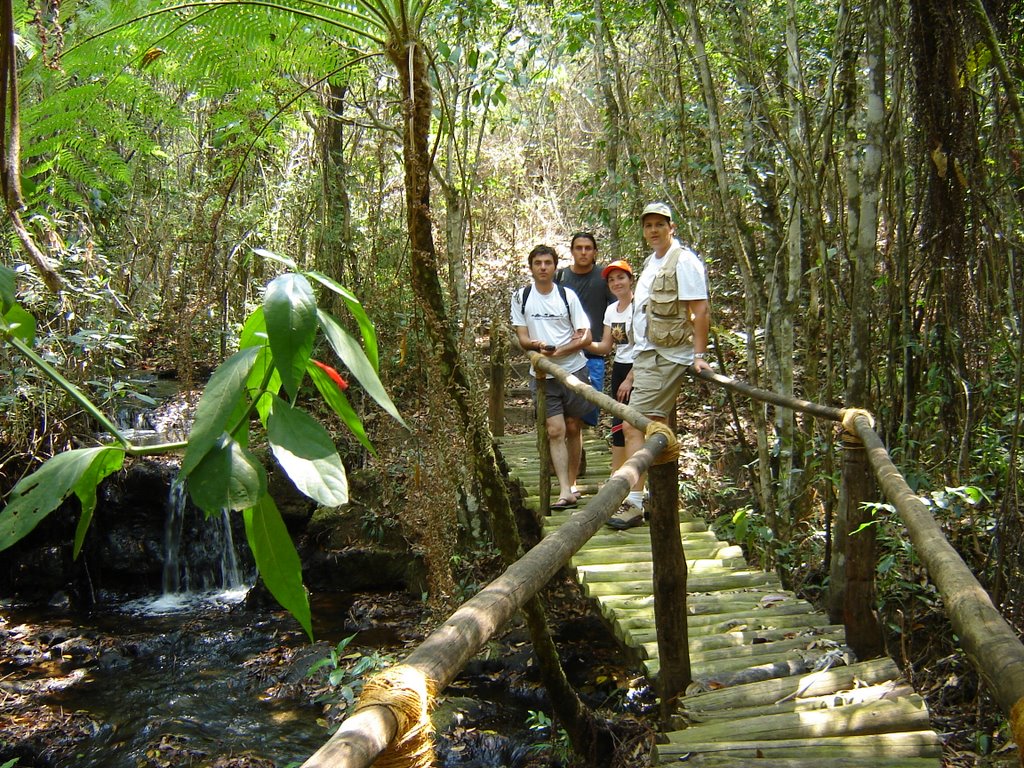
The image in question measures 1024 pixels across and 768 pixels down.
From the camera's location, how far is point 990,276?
3881mm

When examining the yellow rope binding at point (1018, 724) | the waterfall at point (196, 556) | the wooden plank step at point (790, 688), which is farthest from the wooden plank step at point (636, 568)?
the waterfall at point (196, 556)

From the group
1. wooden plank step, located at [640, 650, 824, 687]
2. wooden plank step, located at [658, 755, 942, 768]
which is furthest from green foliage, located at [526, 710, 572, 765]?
wooden plank step, located at [658, 755, 942, 768]

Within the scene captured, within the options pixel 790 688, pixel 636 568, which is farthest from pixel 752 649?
pixel 636 568

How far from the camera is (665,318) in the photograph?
4.77 m

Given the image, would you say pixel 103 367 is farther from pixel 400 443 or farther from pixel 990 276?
pixel 990 276

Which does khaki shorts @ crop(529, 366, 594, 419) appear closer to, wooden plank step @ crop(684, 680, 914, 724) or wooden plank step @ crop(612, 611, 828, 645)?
wooden plank step @ crop(612, 611, 828, 645)

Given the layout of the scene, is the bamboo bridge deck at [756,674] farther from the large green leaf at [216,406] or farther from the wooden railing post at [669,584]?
the large green leaf at [216,406]

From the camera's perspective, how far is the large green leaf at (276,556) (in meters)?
0.89

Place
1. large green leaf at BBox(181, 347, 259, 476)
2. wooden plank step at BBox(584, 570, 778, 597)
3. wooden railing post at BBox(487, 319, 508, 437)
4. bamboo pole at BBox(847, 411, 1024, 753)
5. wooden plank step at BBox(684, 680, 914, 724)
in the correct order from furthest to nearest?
wooden railing post at BBox(487, 319, 508, 437) < wooden plank step at BBox(584, 570, 778, 597) < wooden plank step at BBox(684, 680, 914, 724) < bamboo pole at BBox(847, 411, 1024, 753) < large green leaf at BBox(181, 347, 259, 476)

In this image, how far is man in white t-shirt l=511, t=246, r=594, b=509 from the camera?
18.1ft

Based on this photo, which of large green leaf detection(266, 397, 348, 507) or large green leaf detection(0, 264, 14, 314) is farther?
large green leaf detection(0, 264, 14, 314)

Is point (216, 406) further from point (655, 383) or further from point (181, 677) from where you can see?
point (181, 677)

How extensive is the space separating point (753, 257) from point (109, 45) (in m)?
5.38

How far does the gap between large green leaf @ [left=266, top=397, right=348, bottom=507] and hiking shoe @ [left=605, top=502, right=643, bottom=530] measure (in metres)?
4.57
